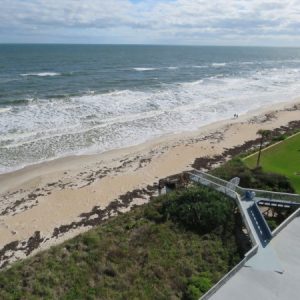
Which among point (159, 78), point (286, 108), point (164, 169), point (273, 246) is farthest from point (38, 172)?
point (159, 78)

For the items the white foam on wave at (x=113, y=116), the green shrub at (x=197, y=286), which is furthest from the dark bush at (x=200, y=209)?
the white foam on wave at (x=113, y=116)

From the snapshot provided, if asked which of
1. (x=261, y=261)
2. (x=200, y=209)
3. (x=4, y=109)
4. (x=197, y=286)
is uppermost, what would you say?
(x=261, y=261)

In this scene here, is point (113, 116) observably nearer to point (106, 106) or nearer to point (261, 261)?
point (106, 106)

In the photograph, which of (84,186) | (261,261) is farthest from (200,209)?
(84,186)

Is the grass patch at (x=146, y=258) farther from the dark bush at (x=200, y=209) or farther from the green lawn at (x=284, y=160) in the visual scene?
the green lawn at (x=284, y=160)

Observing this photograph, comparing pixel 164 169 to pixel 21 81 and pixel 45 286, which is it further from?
pixel 21 81

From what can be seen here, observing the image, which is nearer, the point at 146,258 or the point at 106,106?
the point at 146,258

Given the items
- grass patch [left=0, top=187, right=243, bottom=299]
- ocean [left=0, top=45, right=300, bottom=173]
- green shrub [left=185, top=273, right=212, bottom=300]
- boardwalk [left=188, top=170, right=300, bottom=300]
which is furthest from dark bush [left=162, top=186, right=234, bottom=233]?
ocean [left=0, top=45, right=300, bottom=173]
